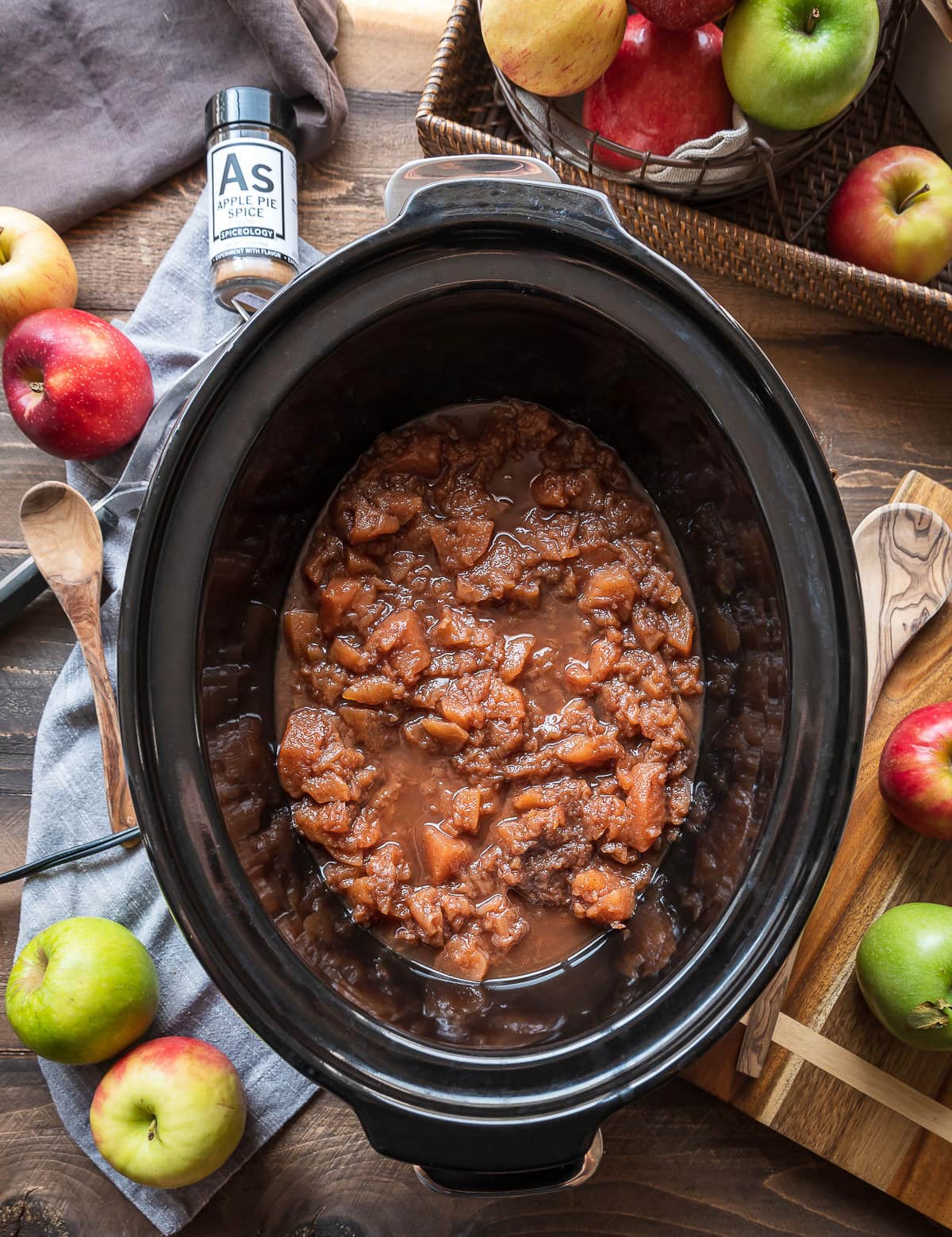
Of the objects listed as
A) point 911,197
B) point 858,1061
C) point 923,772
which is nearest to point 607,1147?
point 858,1061

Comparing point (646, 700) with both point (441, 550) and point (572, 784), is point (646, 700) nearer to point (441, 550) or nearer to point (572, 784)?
point (572, 784)

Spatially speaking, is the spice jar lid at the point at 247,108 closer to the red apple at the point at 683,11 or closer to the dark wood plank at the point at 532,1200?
the red apple at the point at 683,11

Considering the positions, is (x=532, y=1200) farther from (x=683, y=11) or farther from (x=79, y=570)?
(x=683, y=11)

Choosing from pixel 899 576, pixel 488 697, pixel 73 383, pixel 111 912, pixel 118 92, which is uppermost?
pixel 118 92

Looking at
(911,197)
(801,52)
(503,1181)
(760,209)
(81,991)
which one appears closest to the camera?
(503,1181)

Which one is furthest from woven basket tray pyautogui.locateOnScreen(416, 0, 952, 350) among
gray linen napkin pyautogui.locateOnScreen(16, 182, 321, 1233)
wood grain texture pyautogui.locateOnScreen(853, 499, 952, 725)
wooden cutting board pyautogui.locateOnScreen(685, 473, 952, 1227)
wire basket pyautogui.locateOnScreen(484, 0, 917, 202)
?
wooden cutting board pyautogui.locateOnScreen(685, 473, 952, 1227)

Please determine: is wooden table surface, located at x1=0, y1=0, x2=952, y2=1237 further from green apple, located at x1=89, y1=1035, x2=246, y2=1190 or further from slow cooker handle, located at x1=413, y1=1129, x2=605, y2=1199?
slow cooker handle, located at x1=413, y1=1129, x2=605, y2=1199

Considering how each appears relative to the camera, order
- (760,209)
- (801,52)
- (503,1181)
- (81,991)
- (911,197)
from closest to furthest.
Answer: (503,1181) → (801,52) → (81,991) → (911,197) → (760,209)

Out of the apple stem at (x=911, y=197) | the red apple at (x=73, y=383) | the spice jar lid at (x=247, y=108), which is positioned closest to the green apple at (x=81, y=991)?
the red apple at (x=73, y=383)
